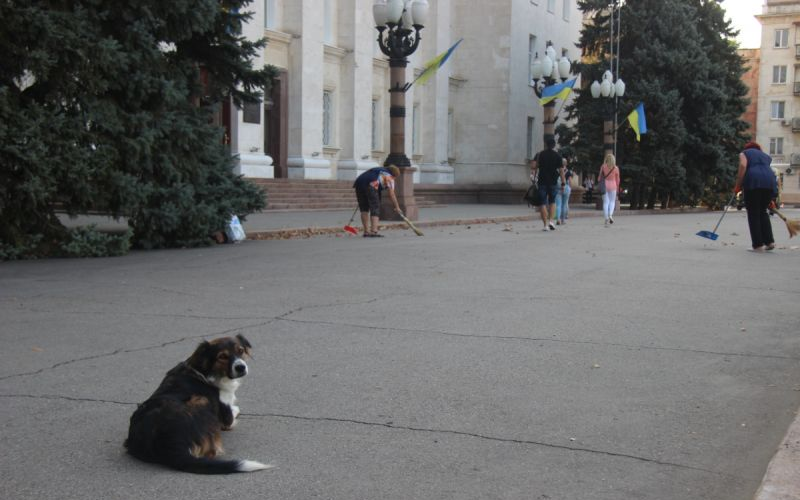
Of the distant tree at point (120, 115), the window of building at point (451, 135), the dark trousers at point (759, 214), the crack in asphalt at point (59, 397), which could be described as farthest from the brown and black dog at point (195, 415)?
the window of building at point (451, 135)

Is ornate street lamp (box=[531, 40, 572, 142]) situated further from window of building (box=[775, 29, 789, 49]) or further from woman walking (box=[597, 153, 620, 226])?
window of building (box=[775, 29, 789, 49])

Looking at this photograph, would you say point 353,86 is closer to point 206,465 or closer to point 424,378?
point 424,378

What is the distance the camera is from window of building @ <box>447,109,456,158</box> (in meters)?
47.5

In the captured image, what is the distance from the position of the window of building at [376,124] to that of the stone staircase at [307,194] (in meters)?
6.50

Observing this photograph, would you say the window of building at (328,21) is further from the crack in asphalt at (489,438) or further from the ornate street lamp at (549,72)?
the crack in asphalt at (489,438)

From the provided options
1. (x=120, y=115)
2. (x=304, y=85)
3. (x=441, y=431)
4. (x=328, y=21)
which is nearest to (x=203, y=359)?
(x=441, y=431)

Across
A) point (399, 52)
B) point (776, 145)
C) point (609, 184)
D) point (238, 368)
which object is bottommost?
point (238, 368)

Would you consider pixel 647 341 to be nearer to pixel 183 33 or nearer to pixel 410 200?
pixel 183 33

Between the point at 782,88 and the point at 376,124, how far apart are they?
196 feet

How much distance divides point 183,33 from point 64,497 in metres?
11.5

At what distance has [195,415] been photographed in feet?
13.6

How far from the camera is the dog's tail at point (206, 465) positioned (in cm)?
398

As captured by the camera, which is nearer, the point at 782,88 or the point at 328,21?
the point at 328,21

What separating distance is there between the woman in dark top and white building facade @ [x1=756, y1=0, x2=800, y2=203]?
75.3 meters
